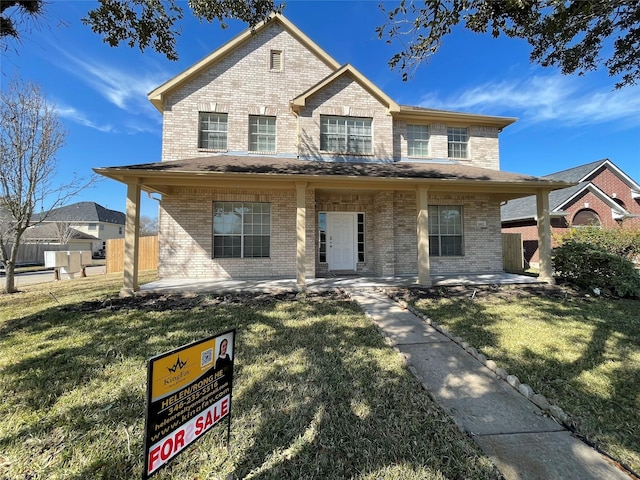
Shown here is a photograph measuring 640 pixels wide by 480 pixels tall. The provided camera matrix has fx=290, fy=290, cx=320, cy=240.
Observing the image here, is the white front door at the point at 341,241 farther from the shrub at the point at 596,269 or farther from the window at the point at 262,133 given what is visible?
the shrub at the point at 596,269

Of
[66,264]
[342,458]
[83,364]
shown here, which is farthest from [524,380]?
[66,264]

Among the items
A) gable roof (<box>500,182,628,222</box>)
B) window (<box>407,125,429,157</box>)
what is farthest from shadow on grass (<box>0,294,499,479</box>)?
gable roof (<box>500,182,628,222</box>)

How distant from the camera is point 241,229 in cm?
1056

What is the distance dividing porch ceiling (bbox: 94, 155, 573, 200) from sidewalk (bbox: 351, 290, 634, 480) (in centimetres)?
502

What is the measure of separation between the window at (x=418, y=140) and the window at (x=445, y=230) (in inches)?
90.6

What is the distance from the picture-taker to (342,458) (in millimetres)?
2352

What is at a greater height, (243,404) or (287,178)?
(287,178)

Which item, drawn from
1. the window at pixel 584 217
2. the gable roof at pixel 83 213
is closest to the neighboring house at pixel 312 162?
the window at pixel 584 217

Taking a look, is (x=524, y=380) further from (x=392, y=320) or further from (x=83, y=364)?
(x=83, y=364)

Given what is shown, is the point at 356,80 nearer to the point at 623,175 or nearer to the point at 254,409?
the point at 254,409

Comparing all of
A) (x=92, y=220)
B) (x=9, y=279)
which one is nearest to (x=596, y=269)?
(x=9, y=279)

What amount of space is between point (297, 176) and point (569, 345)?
21.6 feet

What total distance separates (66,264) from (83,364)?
12.1 metres

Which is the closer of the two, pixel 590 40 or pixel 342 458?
pixel 342 458
